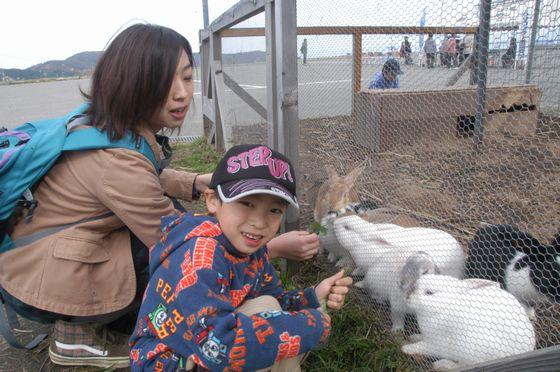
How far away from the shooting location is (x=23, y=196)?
1460mm

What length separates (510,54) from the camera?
47.4 inches

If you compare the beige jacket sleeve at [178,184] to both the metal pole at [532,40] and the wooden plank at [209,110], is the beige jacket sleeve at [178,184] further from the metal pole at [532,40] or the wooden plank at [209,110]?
the wooden plank at [209,110]

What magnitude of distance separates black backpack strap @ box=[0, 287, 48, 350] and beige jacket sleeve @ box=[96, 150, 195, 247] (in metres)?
0.58

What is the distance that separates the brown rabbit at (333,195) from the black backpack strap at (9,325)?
4.70ft

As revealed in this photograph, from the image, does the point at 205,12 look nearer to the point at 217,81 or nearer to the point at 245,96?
the point at 217,81

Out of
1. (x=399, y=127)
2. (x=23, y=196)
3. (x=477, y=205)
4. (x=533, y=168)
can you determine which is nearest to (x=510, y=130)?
(x=533, y=168)

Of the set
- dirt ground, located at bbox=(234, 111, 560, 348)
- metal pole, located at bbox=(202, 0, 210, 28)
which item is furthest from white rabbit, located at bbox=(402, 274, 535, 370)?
metal pole, located at bbox=(202, 0, 210, 28)

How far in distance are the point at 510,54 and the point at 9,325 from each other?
1979mm

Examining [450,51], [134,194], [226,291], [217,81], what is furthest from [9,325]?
[217,81]

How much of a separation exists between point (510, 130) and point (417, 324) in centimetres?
113

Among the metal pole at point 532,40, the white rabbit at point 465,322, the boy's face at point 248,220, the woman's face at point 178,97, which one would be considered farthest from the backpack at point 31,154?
the metal pole at point 532,40

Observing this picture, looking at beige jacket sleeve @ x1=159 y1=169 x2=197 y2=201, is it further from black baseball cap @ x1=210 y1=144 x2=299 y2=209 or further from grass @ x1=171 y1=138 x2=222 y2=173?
grass @ x1=171 y1=138 x2=222 y2=173

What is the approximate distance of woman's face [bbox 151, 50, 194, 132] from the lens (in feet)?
5.27

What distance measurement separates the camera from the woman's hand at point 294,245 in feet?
5.73
